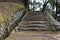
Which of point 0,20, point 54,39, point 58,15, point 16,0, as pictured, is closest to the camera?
point 54,39

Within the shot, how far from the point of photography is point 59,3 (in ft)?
41.7

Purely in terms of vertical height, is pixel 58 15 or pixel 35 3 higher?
pixel 35 3

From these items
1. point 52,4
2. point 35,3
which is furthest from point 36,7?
point 52,4

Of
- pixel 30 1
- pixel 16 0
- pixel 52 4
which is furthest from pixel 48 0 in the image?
pixel 16 0

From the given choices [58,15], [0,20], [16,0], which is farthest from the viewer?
[58,15]

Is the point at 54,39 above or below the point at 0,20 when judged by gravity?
below

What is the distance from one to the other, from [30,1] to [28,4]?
0.41 metres

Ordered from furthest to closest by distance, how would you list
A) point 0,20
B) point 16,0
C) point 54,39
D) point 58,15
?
point 58,15 < point 16,0 < point 0,20 < point 54,39

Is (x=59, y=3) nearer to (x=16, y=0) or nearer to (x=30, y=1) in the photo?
(x=30, y=1)

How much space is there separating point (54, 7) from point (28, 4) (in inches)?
75.2

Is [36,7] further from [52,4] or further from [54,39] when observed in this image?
[54,39]

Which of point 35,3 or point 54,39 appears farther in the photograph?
point 35,3

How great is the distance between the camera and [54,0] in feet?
41.8

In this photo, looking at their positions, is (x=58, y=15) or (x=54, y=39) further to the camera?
(x=58, y=15)
